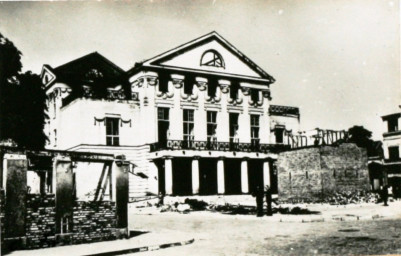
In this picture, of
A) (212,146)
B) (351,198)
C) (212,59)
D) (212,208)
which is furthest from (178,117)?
(351,198)

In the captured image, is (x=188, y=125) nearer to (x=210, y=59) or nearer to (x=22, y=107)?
(x=210, y=59)

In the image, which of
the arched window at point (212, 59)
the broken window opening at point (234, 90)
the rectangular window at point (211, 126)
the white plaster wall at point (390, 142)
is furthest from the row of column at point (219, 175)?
the white plaster wall at point (390, 142)

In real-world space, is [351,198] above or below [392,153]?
below

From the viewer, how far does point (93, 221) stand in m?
12.8

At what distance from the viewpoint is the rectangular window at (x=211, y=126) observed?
3747cm

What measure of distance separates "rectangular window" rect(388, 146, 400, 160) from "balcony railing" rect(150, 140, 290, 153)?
9.48 m

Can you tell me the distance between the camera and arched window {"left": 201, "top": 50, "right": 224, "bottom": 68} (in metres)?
37.1

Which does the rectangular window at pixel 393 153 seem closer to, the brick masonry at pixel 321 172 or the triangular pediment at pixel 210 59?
the triangular pediment at pixel 210 59

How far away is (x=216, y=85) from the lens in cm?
3803

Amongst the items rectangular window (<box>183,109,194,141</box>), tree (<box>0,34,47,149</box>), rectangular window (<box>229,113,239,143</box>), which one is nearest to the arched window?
rectangular window (<box>183,109,194,141</box>)

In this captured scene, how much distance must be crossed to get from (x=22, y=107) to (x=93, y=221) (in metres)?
9.42

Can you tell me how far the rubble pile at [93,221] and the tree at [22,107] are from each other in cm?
444

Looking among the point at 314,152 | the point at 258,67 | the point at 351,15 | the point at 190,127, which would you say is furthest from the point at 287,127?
the point at 351,15

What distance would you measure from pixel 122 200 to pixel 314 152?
14.8 metres
